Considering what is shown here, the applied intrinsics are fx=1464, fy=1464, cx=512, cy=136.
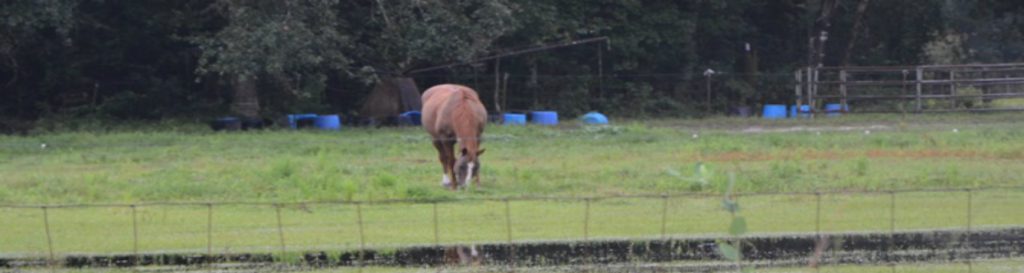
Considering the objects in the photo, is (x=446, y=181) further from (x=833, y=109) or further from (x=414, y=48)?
(x=833, y=109)

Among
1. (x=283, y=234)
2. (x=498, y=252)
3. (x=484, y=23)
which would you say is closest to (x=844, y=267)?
(x=498, y=252)

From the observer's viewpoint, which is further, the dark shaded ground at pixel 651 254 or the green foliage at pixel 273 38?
the green foliage at pixel 273 38

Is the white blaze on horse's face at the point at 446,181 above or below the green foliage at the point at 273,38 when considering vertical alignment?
below

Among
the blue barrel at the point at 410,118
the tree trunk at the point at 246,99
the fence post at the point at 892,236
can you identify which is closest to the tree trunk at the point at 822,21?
the blue barrel at the point at 410,118

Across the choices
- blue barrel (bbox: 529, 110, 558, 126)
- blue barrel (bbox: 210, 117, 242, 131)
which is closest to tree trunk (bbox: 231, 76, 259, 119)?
blue barrel (bbox: 210, 117, 242, 131)

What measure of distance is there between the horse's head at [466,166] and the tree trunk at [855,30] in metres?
Answer: 26.1

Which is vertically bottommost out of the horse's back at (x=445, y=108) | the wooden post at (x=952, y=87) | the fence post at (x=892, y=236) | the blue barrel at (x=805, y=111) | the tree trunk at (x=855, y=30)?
the fence post at (x=892, y=236)

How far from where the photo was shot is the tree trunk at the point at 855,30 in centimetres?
4328

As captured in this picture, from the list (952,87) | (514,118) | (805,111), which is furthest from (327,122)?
(952,87)

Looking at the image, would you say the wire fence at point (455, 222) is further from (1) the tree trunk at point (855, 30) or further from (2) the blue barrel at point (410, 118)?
(1) the tree trunk at point (855, 30)

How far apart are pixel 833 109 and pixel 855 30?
7330mm

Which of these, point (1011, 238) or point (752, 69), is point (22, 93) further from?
point (1011, 238)

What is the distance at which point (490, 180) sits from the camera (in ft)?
68.0

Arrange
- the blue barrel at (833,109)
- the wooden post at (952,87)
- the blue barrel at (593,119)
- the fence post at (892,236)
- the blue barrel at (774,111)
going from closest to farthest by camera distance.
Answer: the fence post at (892,236) → the blue barrel at (593,119) → the wooden post at (952,87) → the blue barrel at (833,109) → the blue barrel at (774,111)
